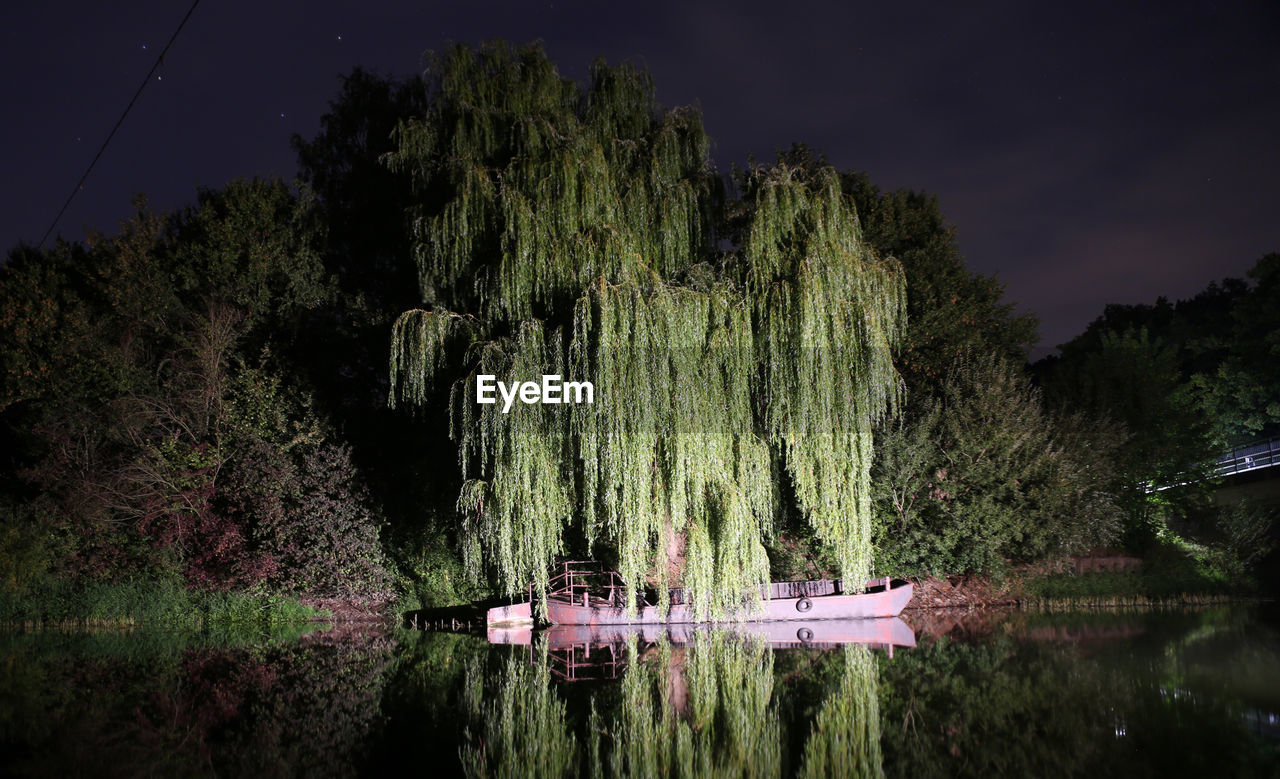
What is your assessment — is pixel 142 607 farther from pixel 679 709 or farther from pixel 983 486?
pixel 983 486

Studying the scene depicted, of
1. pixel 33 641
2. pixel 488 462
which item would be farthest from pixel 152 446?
pixel 488 462

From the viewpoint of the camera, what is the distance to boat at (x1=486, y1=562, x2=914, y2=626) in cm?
1778

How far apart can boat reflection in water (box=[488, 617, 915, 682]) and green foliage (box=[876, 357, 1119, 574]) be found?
136 inches

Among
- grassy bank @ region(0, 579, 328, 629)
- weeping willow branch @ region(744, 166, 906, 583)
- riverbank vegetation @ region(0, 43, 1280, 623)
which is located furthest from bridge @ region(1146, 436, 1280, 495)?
grassy bank @ region(0, 579, 328, 629)

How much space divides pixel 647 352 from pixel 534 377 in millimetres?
1982

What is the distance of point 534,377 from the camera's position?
14734 mm

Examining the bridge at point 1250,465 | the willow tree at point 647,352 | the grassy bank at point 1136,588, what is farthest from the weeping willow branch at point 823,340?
the bridge at point 1250,465

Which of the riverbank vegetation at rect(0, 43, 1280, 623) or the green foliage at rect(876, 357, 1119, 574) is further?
the green foliage at rect(876, 357, 1119, 574)

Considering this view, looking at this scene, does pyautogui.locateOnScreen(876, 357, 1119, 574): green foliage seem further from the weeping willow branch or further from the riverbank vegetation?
the weeping willow branch

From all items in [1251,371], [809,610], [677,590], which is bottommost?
[809,610]

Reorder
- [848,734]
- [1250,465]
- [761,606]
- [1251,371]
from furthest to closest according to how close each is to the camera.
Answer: [1251,371]
[1250,465]
[761,606]
[848,734]

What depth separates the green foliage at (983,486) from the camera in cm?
2069

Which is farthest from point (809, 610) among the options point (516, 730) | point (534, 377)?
point (516, 730)

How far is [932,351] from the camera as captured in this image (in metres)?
24.9
